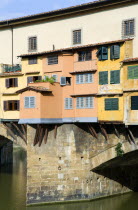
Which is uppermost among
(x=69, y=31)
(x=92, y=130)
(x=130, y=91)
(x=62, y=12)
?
(x=62, y=12)

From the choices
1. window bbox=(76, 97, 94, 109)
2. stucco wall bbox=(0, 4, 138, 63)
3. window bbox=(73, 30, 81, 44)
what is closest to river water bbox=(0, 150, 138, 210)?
window bbox=(76, 97, 94, 109)

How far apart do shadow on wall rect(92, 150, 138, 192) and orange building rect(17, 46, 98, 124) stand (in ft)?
15.3

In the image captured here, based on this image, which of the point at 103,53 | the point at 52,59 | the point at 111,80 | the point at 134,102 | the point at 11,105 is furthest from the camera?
the point at 11,105

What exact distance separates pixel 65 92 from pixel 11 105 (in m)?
5.98

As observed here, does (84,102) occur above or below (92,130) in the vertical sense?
above

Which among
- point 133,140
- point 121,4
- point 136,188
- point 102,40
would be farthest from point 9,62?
point 136,188

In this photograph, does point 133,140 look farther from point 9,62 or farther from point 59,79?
point 9,62

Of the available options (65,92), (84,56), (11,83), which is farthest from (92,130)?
(11,83)

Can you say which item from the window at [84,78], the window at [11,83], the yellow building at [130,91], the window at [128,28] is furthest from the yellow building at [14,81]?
the yellow building at [130,91]

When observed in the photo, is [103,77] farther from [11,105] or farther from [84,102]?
[11,105]

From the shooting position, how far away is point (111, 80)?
25.8 meters

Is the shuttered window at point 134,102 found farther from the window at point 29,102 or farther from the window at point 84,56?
the window at point 29,102

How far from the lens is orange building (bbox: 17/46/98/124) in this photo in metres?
26.8

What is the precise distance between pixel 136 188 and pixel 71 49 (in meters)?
14.8
